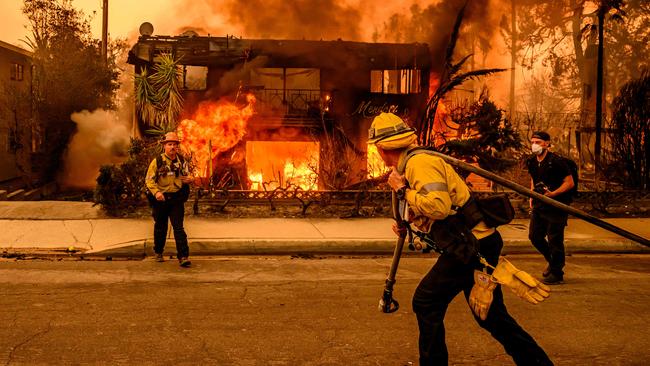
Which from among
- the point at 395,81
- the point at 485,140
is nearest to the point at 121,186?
the point at 485,140

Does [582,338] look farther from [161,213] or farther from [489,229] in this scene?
[161,213]

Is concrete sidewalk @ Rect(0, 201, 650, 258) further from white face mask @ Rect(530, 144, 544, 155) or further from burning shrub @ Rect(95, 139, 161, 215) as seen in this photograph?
white face mask @ Rect(530, 144, 544, 155)

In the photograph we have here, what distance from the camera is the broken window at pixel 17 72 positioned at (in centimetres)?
2573

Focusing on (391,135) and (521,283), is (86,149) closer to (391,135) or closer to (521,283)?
(391,135)

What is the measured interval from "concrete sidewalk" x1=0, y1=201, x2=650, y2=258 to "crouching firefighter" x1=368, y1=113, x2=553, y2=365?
5.73m

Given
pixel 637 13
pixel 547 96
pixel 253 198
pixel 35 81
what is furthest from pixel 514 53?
pixel 253 198

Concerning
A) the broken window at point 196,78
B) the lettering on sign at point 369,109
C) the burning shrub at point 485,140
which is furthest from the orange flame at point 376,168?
the broken window at point 196,78

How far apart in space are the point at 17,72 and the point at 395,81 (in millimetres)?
15487

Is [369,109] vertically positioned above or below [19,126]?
above

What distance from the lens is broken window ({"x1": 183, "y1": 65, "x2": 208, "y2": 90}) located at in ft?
60.7

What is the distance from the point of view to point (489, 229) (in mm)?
4102

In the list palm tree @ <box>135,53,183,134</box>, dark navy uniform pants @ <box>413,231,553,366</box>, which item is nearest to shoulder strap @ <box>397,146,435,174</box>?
dark navy uniform pants @ <box>413,231,553,366</box>

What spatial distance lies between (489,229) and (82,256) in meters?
6.53

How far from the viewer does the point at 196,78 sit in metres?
18.6
